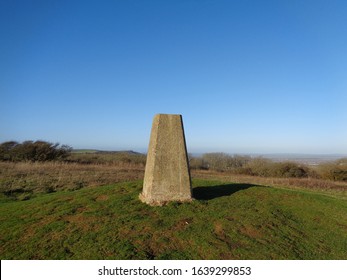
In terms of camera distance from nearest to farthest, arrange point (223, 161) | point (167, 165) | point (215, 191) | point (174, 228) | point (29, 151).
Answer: point (174, 228)
point (167, 165)
point (215, 191)
point (29, 151)
point (223, 161)

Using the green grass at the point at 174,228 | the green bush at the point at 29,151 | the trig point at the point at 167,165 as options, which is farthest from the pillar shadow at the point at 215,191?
the green bush at the point at 29,151

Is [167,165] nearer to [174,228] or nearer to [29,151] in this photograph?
[174,228]

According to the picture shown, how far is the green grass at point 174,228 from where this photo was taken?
5195 mm

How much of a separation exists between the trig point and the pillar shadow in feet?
2.89

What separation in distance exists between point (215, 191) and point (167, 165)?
2.37 m

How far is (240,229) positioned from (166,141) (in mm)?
3064

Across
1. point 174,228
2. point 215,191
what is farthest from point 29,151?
point 174,228

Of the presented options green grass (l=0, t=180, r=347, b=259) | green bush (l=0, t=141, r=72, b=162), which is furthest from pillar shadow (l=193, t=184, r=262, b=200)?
green bush (l=0, t=141, r=72, b=162)

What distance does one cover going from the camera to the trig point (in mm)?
7422

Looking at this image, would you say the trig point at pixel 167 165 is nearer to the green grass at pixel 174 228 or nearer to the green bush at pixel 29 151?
the green grass at pixel 174 228

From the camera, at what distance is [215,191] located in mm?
9055

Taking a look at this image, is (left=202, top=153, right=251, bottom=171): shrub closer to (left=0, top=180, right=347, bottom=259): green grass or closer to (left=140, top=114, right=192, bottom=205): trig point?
(left=0, top=180, right=347, bottom=259): green grass

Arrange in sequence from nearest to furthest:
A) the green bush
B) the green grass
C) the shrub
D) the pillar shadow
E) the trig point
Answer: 1. the green grass
2. the trig point
3. the pillar shadow
4. the green bush
5. the shrub
